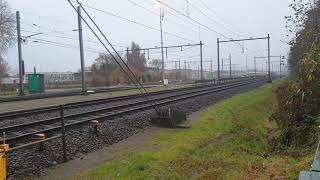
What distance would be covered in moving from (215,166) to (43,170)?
12.1 ft

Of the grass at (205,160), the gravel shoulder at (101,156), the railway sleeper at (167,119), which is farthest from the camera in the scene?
the railway sleeper at (167,119)

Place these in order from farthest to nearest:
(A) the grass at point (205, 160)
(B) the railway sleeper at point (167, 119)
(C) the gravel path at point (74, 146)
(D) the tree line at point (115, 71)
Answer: (D) the tree line at point (115, 71) → (B) the railway sleeper at point (167, 119) → (C) the gravel path at point (74, 146) → (A) the grass at point (205, 160)

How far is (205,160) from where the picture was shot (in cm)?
1126

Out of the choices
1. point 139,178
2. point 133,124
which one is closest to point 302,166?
point 139,178

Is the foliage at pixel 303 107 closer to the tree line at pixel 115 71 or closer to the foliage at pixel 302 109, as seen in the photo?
the foliage at pixel 302 109

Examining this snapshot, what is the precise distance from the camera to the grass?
374 inches

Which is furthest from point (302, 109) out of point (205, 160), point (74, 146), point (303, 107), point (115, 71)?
point (115, 71)

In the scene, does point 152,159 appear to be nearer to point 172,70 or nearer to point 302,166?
point 302,166

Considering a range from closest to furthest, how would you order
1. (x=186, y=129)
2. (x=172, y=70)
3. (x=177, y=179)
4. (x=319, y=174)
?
(x=319, y=174)
(x=177, y=179)
(x=186, y=129)
(x=172, y=70)

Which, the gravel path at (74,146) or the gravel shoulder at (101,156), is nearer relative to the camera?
the gravel shoulder at (101,156)

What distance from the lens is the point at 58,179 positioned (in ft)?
31.0

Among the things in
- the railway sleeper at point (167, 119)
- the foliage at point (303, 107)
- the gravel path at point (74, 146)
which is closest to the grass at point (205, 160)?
the foliage at point (303, 107)

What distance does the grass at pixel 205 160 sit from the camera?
31.1ft

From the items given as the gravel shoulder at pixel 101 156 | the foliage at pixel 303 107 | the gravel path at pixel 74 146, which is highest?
the foliage at pixel 303 107
